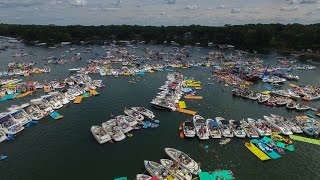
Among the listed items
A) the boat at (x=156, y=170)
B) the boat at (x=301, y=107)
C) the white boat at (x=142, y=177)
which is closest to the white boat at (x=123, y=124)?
the boat at (x=156, y=170)

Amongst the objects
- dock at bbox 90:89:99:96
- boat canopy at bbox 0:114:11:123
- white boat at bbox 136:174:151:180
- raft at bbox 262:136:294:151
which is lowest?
white boat at bbox 136:174:151:180

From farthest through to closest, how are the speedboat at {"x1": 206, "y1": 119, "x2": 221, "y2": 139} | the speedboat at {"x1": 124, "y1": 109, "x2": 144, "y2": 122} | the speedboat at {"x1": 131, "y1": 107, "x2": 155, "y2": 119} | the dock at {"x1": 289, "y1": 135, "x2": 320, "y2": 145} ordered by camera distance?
the speedboat at {"x1": 131, "y1": 107, "x2": 155, "y2": 119} < the speedboat at {"x1": 124, "y1": 109, "x2": 144, "y2": 122} < the speedboat at {"x1": 206, "y1": 119, "x2": 221, "y2": 139} < the dock at {"x1": 289, "y1": 135, "x2": 320, "y2": 145}

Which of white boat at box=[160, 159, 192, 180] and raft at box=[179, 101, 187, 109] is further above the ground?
raft at box=[179, 101, 187, 109]

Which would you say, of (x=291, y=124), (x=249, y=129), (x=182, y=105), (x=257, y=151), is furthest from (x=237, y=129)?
(x=182, y=105)

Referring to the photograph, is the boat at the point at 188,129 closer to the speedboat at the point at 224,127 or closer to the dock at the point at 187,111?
the speedboat at the point at 224,127

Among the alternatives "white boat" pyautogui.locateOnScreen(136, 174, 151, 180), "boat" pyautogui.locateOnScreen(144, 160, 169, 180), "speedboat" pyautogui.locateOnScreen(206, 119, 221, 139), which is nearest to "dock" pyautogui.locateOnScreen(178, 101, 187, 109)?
"speedboat" pyautogui.locateOnScreen(206, 119, 221, 139)

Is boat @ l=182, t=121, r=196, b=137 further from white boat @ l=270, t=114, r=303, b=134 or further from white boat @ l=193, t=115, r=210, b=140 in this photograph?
white boat @ l=270, t=114, r=303, b=134
